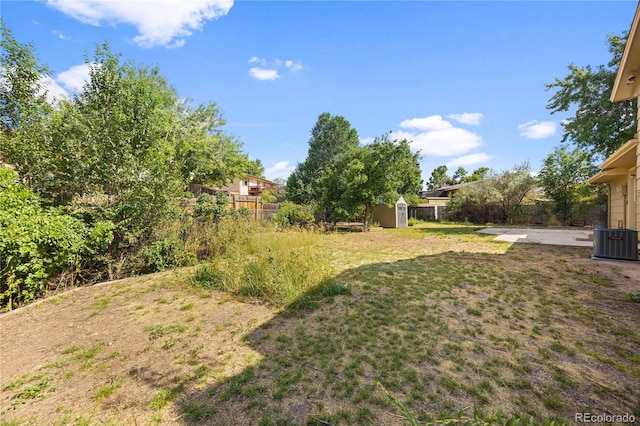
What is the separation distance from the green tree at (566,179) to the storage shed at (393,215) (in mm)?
9340

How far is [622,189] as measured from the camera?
902cm

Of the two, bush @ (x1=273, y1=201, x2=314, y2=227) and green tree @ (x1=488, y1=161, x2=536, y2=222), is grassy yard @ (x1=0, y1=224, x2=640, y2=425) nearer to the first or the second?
bush @ (x1=273, y1=201, x2=314, y2=227)

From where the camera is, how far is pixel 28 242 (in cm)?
388

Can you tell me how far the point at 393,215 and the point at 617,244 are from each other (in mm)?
9904

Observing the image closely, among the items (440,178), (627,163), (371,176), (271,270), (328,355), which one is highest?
(440,178)

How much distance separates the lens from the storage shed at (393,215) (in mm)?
15594

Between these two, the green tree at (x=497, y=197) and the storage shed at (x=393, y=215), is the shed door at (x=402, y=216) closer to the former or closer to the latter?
the storage shed at (x=393, y=215)

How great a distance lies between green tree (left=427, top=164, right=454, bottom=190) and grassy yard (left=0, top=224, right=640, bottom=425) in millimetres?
47008

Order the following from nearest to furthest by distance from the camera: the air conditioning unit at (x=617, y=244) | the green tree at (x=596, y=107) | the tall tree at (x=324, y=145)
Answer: the air conditioning unit at (x=617, y=244), the green tree at (x=596, y=107), the tall tree at (x=324, y=145)

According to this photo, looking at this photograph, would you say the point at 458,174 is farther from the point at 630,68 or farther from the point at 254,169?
the point at 630,68

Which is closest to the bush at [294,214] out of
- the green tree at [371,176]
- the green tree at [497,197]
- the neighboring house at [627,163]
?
the green tree at [371,176]

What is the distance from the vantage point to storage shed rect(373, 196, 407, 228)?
1559 centimetres

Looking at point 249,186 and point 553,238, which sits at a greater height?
point 249,186

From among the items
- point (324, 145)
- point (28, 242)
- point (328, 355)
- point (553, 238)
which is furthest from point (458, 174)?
point (28, 242)
